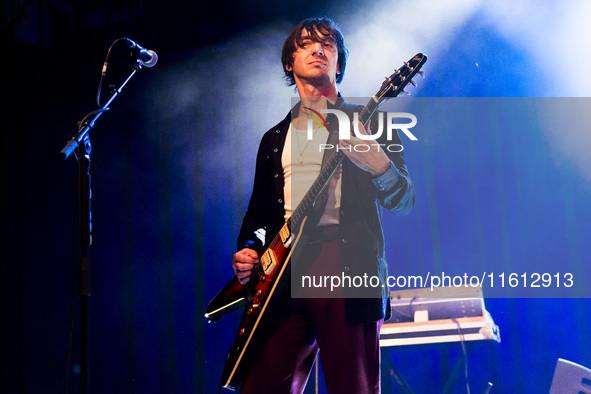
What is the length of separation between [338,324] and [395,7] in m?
2.12

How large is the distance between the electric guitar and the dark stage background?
1.14 meters

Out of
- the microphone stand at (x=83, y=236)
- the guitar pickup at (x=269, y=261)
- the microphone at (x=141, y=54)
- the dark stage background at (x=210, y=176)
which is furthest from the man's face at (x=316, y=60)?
the dark stage background at (x=210, y=176)

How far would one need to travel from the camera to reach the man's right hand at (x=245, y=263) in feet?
6.11

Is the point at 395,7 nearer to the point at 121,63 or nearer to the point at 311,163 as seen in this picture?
the point at 311,163

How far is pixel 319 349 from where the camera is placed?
1.72 m

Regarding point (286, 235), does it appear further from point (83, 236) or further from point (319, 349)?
point (83, 236)

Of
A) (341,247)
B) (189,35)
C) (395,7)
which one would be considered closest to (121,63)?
(189,35)

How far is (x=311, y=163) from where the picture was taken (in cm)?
189

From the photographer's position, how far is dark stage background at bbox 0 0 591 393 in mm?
2887

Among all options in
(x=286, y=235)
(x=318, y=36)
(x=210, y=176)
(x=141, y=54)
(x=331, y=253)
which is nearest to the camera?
(x=331, y=253)

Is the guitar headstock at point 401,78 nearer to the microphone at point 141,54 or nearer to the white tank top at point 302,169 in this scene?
the white tank top at point 302,169

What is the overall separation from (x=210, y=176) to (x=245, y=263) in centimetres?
176

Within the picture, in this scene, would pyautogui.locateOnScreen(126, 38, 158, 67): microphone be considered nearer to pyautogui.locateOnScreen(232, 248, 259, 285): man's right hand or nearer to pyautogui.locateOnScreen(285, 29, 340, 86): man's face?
pyautogui.locateOnScreen(285, 29, 340, 86): man's face

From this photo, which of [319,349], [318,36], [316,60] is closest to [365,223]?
[319,349]
